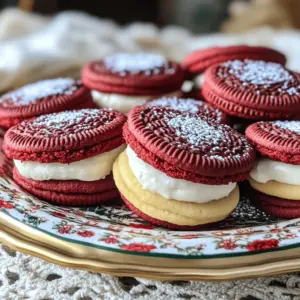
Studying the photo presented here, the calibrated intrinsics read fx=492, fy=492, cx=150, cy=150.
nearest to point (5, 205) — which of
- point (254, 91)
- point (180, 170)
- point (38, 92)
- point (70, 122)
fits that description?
point (70, 122)

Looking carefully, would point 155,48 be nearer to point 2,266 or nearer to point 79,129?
point 79,129

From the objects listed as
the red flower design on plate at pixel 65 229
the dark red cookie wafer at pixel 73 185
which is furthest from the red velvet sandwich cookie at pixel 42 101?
the red flower design on plate at pixel 65 229

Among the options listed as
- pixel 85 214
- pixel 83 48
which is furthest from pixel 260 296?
pixel 83 48

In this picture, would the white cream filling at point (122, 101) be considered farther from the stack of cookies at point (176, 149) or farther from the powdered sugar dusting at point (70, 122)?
the powdered sugar dusting at point (70, 122)

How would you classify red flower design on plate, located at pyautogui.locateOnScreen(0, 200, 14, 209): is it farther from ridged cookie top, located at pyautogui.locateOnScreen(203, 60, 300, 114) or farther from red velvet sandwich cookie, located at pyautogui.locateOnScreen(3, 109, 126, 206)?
ridged cookie top, located at pyautogui.locateOnScreen(203, 60, 300, 114)

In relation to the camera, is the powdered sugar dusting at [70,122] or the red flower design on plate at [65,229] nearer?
the red flower design on plate at [65,229]

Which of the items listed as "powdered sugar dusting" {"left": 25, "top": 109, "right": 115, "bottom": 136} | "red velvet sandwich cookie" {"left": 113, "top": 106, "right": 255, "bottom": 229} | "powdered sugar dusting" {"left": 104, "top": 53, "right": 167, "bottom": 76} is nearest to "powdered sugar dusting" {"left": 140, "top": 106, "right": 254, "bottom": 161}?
"red velvet sandwich cookie" {"left": 113, "top": 106, "right": 255, "bottom": 229}

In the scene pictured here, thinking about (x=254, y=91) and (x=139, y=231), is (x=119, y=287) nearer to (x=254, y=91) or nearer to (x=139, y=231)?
(x=139, y=231)
